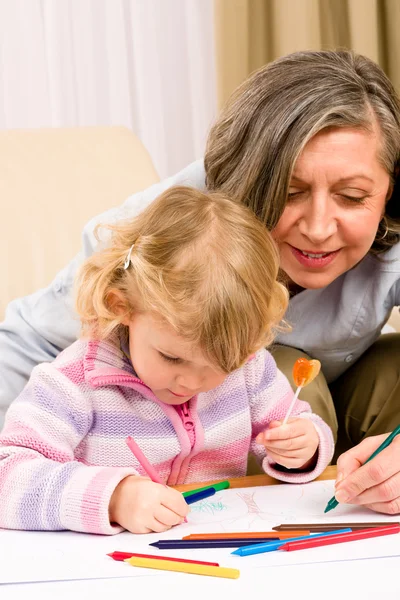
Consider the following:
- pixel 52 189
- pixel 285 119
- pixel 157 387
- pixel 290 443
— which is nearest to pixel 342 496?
pixel 290 443

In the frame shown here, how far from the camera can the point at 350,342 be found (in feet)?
4.73

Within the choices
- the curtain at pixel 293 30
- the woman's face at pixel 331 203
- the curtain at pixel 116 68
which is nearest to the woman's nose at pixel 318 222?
the woman's face at pixel 331 203

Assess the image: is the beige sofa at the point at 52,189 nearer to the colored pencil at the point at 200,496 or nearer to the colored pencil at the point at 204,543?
the colored pencil at the point at 200,496

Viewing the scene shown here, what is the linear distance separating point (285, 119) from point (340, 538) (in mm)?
552

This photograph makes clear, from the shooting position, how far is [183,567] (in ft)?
2.52

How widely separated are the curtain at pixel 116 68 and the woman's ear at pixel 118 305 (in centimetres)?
145

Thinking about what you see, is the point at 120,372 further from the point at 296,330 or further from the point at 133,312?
the point at 296,330

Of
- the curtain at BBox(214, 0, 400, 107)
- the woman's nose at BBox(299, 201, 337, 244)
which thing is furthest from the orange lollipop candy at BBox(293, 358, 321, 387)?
the curtain at BBox(214, 0, 400, 107)

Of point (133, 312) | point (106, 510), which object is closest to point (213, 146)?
point (133, 312)

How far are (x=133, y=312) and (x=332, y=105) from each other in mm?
392

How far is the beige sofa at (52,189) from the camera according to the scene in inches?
66.5

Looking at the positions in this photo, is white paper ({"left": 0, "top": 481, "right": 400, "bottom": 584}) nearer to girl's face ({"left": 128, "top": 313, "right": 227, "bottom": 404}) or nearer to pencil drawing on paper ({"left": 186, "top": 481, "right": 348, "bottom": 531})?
pencil drawing on paper ({"left": 186, "top": 481, "right": 348, "bottom": 531})

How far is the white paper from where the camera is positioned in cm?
78

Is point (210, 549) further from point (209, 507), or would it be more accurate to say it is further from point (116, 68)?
point (116, 68)
